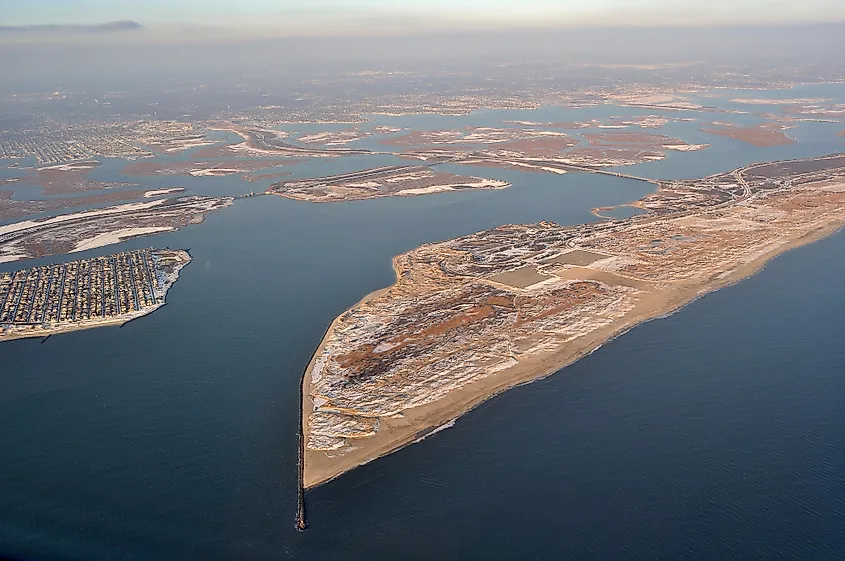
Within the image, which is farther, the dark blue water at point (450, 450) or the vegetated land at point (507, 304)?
the vegetated land at point (507, 304)

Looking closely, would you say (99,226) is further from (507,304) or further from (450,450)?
(450,450)

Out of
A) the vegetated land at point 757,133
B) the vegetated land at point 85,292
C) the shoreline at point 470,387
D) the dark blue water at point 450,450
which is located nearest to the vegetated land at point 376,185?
the vegetated land at point 85,292

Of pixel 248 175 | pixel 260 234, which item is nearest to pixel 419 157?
pixel 248 175

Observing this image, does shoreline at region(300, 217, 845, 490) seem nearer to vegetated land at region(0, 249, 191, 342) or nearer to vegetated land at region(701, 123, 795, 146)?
vegetated land at region(0, 249, 191, 342)

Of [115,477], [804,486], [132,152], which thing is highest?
[804,486]

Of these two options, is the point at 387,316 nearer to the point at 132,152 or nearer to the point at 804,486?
the point at 804,486

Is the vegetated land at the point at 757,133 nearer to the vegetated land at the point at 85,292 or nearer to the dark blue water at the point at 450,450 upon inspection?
the dark blue water at the point at 450,450
